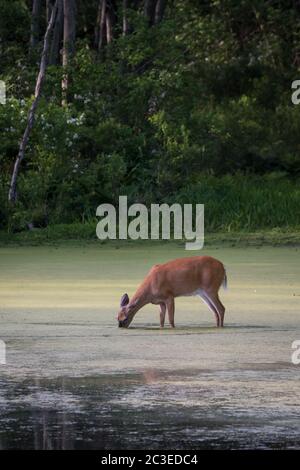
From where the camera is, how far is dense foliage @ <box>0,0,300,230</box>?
69.8 ft

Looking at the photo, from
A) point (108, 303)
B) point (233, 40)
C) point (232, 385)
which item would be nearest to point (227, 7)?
point (233, 40)

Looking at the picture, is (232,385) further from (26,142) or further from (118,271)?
(26,142)

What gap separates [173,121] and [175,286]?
12227 millimetres

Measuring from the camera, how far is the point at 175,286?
11.3 m

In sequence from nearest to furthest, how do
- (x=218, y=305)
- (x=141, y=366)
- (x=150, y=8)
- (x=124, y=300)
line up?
1. (x=141, y=366)
2. (x=124, y=300)
3. (x=218, y=305)
4. (x=150, y=8)

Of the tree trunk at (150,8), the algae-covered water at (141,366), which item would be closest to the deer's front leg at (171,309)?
the algae-covered water at (141,366)

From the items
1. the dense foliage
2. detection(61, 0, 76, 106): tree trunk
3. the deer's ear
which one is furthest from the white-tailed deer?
detection(61, 0, 76, 106): tree trunk

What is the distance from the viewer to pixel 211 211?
2100 cm

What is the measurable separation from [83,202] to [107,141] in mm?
1515

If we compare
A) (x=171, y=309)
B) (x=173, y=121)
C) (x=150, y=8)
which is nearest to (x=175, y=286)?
(x=171, y=309)

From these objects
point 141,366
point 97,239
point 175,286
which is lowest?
point 97,239

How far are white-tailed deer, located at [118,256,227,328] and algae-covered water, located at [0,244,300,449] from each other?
0.16 meters

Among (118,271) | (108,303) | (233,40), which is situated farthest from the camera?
(233,40)

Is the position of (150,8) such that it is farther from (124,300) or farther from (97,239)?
(124,300)
